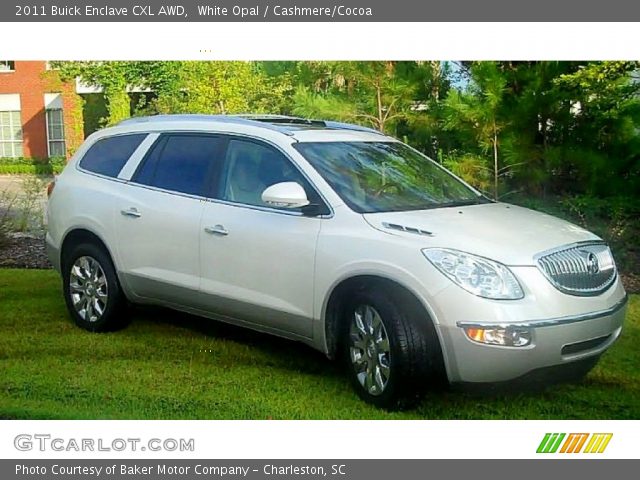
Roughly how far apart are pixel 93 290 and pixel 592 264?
156 inches

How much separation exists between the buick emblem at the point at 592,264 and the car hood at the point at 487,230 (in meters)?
0.12

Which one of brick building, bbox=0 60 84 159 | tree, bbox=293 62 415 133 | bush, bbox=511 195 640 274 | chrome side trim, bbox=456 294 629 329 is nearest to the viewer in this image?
chrome side trim, bbox=456 294 629 329

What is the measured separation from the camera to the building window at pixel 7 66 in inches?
254

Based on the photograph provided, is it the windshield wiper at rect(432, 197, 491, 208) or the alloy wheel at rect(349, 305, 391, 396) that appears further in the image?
the windshield wiper at rect(432, 197, 491, 208)

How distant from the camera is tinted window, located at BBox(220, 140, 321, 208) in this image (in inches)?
205

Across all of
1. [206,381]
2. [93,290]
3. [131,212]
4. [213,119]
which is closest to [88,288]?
[93,290]

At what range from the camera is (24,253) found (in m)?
8.91

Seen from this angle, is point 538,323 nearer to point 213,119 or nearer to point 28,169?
point 213,119

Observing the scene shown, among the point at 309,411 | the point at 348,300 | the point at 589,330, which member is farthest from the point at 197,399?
the point at 589,330

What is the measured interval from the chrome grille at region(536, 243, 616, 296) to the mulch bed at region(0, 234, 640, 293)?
6.15 m

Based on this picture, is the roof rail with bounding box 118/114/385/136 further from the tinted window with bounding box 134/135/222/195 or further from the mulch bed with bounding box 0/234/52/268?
the mulch bed with bounding box 0/234/52/268

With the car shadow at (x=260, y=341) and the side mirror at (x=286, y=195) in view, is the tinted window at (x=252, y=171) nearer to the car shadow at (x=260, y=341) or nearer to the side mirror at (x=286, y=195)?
the side mirror at (x=286, y=195)

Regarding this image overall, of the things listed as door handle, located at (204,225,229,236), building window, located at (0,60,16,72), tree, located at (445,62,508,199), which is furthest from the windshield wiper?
building window, located at (0,60,16,72)

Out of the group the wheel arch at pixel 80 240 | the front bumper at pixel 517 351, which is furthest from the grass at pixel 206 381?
the wheel arch at pixel 80 240
